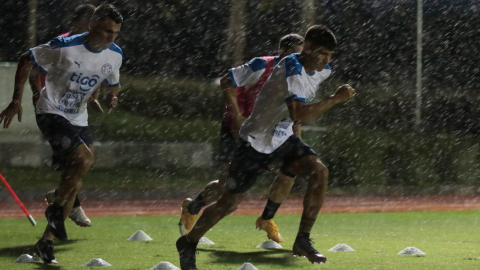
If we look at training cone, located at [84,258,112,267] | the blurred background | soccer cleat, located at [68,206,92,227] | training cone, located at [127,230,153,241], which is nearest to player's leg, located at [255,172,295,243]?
training cone, located at [127,230,153,241]

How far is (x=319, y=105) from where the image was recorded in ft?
19.6

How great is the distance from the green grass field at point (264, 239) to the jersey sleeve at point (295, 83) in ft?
4.87

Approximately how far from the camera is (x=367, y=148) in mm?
18578

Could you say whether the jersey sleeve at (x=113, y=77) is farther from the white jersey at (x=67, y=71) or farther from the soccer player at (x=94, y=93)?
the soccer player at (x=94, y=93)

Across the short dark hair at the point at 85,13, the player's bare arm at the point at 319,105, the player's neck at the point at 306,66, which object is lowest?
the short dark hair at the point at 85,13

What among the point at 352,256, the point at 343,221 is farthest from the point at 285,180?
the point at 343,221

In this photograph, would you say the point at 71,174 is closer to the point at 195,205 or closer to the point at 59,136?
the point at 59,136

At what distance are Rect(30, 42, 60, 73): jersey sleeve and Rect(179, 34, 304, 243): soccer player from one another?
1.47 m

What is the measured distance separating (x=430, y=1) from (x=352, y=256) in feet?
88.3

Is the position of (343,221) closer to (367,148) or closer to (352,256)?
(352,256)

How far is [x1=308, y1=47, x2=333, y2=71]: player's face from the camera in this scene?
6172 mm

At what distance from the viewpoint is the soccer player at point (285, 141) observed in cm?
612

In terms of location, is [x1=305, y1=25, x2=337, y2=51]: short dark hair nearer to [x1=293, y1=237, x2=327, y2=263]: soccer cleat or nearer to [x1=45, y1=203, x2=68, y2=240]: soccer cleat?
[x1=293, y1=237, x2=327, y2=263]: soccer cleat

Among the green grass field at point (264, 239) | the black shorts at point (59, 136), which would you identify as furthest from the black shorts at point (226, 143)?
the black shorts at point (59, 136)
